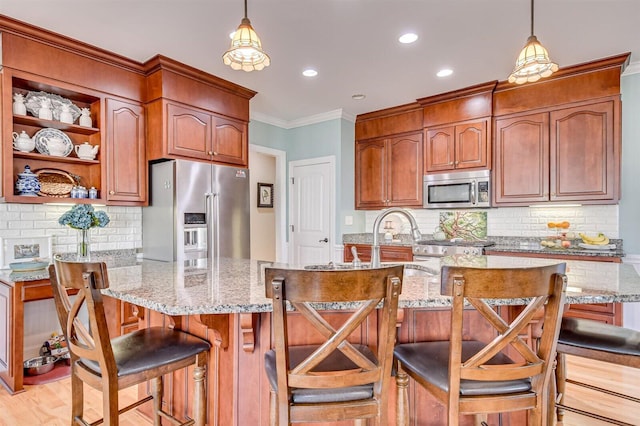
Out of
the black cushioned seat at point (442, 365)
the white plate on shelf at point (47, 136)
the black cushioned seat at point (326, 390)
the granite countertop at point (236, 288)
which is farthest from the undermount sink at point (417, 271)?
the white plate on shelf at point (47, 136)

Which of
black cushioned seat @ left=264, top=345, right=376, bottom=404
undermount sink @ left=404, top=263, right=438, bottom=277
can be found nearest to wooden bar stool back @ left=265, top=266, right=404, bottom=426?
black cushioned seat @ left=264, top=345, right=376, bottom=404

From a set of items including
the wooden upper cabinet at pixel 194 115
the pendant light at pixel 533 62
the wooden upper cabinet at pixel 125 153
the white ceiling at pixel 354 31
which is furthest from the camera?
the wooden upper cabinet at pixel 194 115

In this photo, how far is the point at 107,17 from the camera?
251 cm

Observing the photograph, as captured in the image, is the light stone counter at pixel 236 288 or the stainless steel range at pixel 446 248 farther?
the stainless steel range at pixel 446 248

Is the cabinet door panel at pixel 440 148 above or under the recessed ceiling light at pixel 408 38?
under

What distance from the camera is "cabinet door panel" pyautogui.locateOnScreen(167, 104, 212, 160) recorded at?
3295 millimetres

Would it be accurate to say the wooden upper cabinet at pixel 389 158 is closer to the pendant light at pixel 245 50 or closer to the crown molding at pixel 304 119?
the crown molding at pixel 304 119

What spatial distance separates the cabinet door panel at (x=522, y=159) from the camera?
12.0 feet

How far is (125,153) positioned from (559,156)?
4.18 meters

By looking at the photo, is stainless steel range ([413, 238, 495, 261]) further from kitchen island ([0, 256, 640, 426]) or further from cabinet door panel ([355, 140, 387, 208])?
kitchen island ([0, 256, 640, 426])

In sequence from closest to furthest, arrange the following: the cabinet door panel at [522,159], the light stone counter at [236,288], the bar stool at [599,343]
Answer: the light stone counter at [236,288] → the bar stool at [599,343] → the cabinet door panel at [522,159]

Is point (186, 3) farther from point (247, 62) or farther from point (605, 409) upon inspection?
point (605, 409)

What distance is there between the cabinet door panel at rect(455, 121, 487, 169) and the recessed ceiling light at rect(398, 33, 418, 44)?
Answer: 5.27 feet

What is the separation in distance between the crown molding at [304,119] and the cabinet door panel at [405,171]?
0.72 metres
